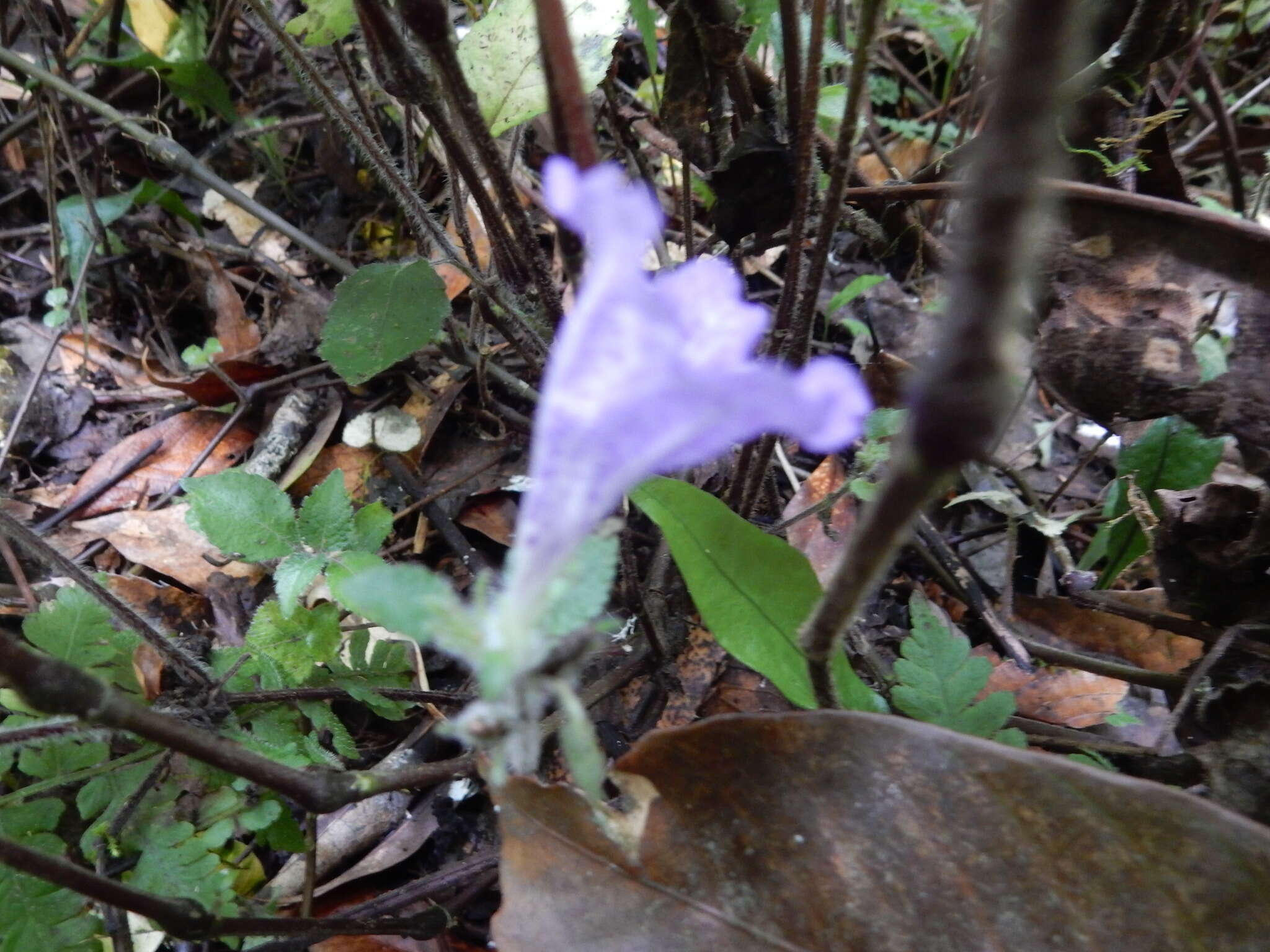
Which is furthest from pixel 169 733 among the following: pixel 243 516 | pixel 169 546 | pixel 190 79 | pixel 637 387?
pixel 190 79

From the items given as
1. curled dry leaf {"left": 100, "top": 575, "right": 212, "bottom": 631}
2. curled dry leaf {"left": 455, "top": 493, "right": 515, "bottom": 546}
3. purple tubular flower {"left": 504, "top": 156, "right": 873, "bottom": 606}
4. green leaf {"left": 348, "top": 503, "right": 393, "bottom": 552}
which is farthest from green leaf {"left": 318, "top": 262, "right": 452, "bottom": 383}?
purple tubular flower {"left": 504, "top": 156, "right": 873, "bottom": 606}

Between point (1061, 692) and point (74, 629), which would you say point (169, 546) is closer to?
A: point (74, 629)

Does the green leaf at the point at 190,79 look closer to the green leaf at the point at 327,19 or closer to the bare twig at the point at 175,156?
the bare twig at the point at 175,156

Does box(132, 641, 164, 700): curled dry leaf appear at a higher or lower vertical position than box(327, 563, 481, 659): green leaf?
higher

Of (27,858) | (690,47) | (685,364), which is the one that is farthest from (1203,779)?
(27,858)

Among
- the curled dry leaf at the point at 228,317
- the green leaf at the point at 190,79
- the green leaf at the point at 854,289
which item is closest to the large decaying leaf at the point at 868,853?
the green leaf at the point at 854,289

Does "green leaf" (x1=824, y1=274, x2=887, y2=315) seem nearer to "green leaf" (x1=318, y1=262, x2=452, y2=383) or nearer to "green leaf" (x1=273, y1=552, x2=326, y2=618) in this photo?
"green leaf" (x1=318, y1=262, x2=452, y2=383)
